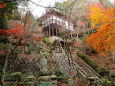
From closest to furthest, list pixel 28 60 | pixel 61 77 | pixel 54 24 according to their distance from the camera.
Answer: pixel 61 77 < pixel 28 60 < pixel 54 24

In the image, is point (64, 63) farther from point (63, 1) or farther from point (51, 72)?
point (63, 1)

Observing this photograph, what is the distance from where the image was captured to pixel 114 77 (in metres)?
9.76

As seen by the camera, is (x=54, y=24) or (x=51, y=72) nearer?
(x=51, y=72)

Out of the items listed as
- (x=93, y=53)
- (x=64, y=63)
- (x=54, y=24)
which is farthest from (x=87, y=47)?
(x=64, y=63)

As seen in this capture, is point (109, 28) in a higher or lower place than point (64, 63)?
higher

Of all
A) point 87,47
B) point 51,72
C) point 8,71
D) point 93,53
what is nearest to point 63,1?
point 51,72

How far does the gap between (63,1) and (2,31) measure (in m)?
9.85

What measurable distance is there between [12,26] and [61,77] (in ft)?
38.8

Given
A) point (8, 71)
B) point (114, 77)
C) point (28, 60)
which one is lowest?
point (114, 77)

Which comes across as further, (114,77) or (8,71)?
(114,77)

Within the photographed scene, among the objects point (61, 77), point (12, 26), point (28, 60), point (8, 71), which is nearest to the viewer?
point (61, 77)

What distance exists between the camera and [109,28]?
319 inches

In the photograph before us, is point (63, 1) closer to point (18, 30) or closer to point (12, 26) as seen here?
point (18, 30)

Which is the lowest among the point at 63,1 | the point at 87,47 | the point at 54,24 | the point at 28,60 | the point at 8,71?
the point at 8,71
